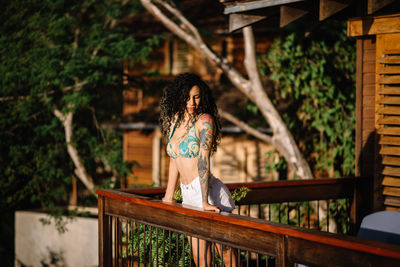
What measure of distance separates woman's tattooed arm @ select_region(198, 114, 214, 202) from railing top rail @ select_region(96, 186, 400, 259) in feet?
0.74

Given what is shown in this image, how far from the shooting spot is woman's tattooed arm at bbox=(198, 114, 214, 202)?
3.82 meters

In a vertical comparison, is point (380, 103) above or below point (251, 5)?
below

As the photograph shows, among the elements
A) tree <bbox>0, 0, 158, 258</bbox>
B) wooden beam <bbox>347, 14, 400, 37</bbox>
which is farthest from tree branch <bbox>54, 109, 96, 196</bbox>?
wooden beam <bbox>347, 14, 400, 37</bbox>

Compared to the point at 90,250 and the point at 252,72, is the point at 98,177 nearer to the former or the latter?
the point at 90,250

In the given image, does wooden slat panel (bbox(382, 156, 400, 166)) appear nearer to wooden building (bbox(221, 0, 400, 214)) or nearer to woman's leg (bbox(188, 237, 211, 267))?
wooden building (bbox(221, 0, 400, 214))

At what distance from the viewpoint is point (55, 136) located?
1177cm

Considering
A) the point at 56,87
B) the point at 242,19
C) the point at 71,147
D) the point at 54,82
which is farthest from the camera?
the point at 71,147

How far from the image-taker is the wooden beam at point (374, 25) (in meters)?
5.16

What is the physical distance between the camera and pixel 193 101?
4.03 metres

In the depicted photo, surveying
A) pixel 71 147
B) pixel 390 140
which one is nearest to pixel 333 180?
pixel 390 140

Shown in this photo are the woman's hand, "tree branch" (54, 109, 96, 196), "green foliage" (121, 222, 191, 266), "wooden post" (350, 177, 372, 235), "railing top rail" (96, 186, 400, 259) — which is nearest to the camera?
"railing top rail" (96, 186, 400, 259)

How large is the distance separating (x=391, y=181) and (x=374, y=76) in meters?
1.15

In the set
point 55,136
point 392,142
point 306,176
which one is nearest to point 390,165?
point 392,142

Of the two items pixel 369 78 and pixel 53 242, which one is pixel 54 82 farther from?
pixel 369 78
